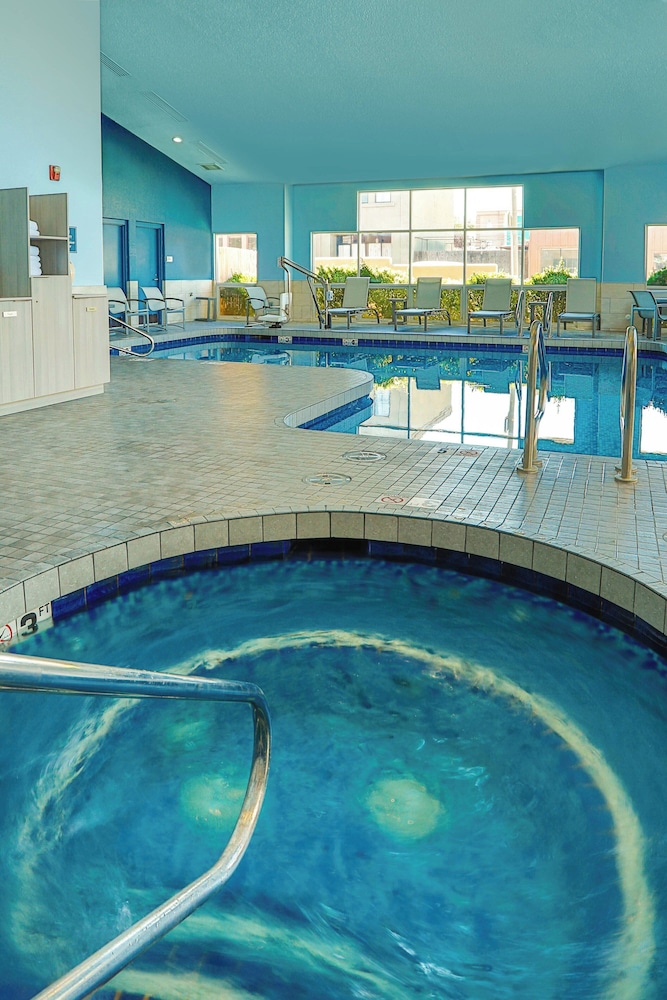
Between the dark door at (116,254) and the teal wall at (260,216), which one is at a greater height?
the teal wall at (260,216)

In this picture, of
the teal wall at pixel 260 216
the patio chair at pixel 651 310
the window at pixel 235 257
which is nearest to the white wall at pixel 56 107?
the patio chair at pixel 651 310

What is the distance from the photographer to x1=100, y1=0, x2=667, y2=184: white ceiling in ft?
32.8

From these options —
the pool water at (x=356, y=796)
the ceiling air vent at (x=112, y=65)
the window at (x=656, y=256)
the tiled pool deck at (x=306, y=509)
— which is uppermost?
the ceiling air vent at (x=112, y=65)

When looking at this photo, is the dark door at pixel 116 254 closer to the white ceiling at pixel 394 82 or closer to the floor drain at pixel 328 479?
the white ceiling at pixel 394 82

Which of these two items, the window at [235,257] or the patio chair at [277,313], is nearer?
the patio chair at [277,313]

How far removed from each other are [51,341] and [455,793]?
211 inches

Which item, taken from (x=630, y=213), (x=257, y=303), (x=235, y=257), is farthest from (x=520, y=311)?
(x=235, y=257)

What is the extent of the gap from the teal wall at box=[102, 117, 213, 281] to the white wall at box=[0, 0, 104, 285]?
6.86 meters

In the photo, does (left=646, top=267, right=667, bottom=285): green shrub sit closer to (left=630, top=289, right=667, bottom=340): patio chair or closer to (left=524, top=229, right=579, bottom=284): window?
(left=524, top=229, right=579, bottom=284): window

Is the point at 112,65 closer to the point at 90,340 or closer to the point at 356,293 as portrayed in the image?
the point at 356,293

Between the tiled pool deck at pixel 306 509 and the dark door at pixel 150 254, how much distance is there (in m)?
10.8

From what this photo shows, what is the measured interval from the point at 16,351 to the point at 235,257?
12.5 m

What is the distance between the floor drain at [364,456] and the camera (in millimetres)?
5215

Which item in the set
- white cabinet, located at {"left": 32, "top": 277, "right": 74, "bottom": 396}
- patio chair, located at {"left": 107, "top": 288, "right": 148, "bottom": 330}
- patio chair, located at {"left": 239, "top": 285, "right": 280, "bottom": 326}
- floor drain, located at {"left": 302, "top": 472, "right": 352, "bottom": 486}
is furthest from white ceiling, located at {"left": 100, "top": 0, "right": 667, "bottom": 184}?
floor drain, located at {"left": 302, "top": 472, "right": 352, "bottom": 486}
